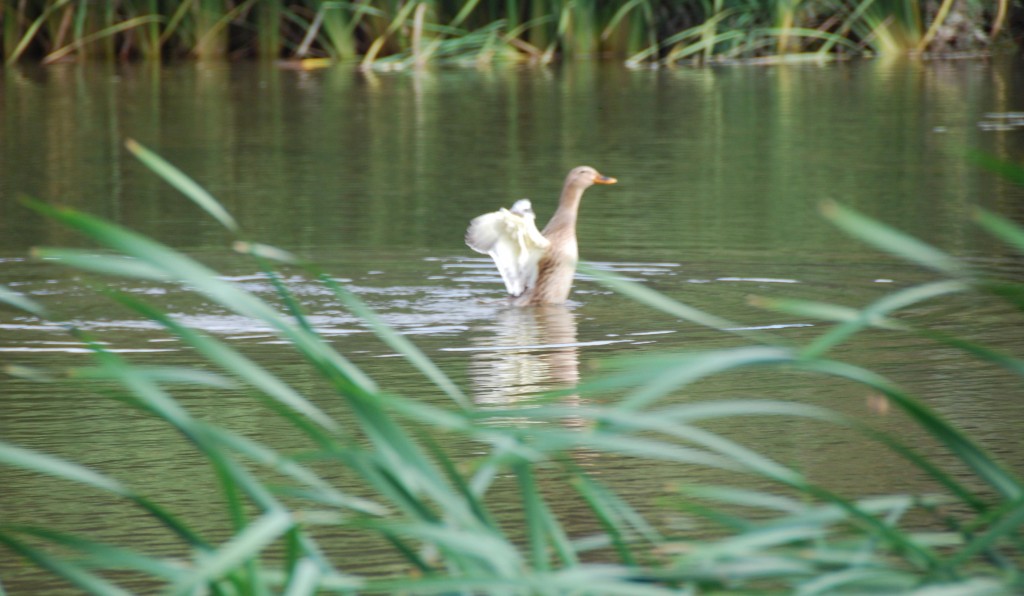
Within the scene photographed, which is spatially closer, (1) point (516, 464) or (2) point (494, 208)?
(1) point (516, 464)

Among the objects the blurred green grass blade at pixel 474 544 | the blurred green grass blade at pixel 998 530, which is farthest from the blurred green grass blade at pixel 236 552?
the blurred green grass blade at pixel 998 530

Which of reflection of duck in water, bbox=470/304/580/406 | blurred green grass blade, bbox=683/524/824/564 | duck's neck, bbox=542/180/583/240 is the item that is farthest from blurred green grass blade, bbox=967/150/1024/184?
duck's neck, bbox=542/180/583/240

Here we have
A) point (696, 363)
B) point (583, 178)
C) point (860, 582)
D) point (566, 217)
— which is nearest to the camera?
point (696, 363)

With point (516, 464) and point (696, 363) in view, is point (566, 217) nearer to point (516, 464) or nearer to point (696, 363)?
point (516, 464)

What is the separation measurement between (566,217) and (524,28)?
445 inches

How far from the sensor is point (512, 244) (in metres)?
6.84

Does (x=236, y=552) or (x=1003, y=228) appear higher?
(x=1003, y=228)

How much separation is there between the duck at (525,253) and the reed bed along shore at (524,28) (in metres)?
10.6

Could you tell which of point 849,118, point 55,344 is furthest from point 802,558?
point 849,118

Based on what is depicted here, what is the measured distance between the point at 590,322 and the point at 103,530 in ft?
9.50

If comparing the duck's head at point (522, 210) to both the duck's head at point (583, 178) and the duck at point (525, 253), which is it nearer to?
the duck at point (525, 253)

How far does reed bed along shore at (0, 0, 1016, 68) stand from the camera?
57.4 ft

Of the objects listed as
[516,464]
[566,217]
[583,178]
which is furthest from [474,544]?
[583,178]

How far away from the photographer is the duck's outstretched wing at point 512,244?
6.57 m
